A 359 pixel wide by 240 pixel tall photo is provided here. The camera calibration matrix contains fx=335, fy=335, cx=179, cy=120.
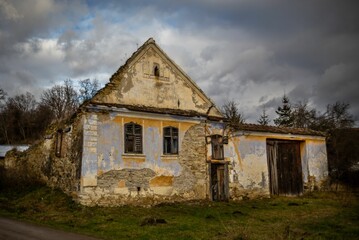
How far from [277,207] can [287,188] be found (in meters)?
5.54

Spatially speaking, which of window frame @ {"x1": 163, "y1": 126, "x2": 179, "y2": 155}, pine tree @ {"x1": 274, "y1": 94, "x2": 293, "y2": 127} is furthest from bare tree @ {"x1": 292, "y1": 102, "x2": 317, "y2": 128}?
window frame @ {"x1": 163, "y1": 126, "x2": 179, "y2": 155}

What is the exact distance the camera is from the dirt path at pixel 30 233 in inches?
332

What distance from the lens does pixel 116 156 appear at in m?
14.8

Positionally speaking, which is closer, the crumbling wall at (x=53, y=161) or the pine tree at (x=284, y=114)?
the crumbling wall at (x=53, y=161)

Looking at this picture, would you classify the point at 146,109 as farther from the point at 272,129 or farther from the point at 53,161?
the point at 272,129

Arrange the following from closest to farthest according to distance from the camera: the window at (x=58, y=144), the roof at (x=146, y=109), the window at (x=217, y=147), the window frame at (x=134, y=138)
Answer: the roof at (x=146, y=109)
the window frame at (x=134, y=138)
the window at (x=58, y=144)
the window at (x=217, y=147)

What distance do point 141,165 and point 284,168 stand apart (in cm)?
986

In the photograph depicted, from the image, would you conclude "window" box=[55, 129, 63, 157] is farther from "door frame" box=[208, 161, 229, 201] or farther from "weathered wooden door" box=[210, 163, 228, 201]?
"weathered wooden door" box=[210, 163, 228, 201]

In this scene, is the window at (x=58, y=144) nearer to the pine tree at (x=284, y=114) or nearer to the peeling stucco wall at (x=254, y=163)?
the peeling stucco wall at (x=254, y=163)

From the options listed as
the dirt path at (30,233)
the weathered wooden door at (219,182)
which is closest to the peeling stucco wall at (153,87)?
the weathered wooden door at (219,182)

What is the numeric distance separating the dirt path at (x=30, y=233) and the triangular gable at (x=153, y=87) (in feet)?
20.1

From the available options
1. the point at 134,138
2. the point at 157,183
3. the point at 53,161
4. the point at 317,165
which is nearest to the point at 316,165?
the point at 317,165

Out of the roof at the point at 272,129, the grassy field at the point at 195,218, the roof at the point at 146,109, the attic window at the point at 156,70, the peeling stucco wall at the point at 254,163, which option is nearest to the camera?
the grassy field at the point at 195,218

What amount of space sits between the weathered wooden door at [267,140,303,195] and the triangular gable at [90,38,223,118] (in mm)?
4438
